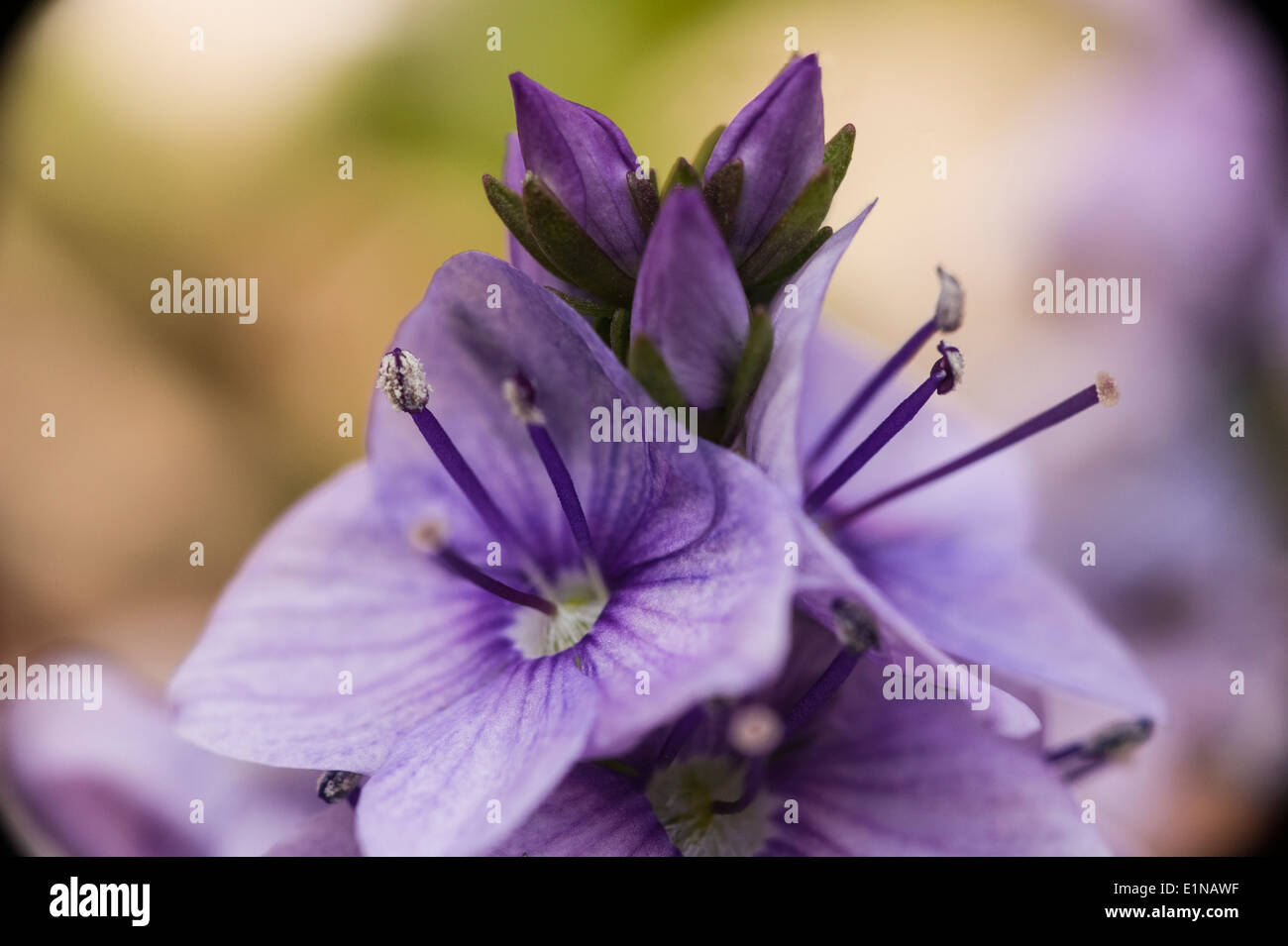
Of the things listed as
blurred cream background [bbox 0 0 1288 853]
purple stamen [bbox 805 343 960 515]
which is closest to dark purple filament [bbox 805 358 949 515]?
purple stamen [bbox 805 343 960 515]

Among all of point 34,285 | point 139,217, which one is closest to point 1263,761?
point 139,217

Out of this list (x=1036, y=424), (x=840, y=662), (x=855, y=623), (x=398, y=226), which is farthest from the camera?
(x=398, y=226)

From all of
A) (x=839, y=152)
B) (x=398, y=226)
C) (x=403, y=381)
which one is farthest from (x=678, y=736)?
(x=398, y=226)

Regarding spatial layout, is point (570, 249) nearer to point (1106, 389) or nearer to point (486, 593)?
point (486, 593)

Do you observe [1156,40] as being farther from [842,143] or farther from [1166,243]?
[842,143]

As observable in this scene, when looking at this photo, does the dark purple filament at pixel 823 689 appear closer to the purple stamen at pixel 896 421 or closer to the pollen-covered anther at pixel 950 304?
the purple stamen at pixel 896 421

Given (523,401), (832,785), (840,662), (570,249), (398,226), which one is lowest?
(832,785)

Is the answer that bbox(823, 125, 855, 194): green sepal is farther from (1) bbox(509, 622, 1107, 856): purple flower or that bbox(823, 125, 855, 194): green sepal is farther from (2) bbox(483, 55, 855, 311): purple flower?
(1) bbox(509, 622, 1107, 856): purple flower
